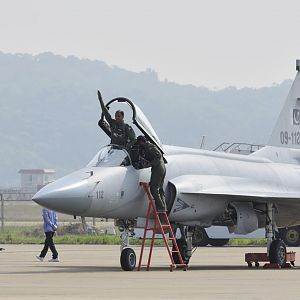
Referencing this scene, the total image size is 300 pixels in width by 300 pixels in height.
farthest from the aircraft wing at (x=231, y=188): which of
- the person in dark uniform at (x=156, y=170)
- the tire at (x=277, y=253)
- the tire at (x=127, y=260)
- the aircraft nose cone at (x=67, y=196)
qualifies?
the aircraft nose cone at (x=67, y=196)

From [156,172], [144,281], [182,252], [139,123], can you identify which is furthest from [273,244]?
[144,281]

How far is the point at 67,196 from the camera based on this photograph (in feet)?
80.6

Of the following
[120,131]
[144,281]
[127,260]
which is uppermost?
[120,131]

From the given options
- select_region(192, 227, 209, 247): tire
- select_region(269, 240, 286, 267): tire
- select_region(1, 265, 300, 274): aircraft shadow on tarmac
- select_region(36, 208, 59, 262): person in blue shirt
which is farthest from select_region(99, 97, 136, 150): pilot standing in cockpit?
select_region(192, 227, 209, 247): tire

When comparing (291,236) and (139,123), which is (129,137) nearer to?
(139,123)

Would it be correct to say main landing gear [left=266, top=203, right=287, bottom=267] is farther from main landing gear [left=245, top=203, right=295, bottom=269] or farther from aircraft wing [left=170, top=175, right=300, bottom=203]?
aircraft wing [left=170, top=175, right=300, bottom=203]

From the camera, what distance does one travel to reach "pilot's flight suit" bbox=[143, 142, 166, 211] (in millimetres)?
26016

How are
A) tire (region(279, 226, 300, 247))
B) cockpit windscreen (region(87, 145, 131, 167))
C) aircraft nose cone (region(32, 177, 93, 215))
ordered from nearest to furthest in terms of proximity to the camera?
aircraft nose cone (region(32, 177, 93, 215))
cockpit windscreen (region(87, 145, 131, 167))
tire (region(279, 226, 300, 247))

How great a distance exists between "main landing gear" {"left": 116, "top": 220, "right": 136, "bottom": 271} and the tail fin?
608 cm

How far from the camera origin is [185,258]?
2814 cm

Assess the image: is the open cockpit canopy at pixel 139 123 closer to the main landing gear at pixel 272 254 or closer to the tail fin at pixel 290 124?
the main landing gear at pixel 272 254

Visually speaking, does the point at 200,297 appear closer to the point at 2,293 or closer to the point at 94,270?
the point at 2,293

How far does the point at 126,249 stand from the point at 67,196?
196cm

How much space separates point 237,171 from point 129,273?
17.1 ft
